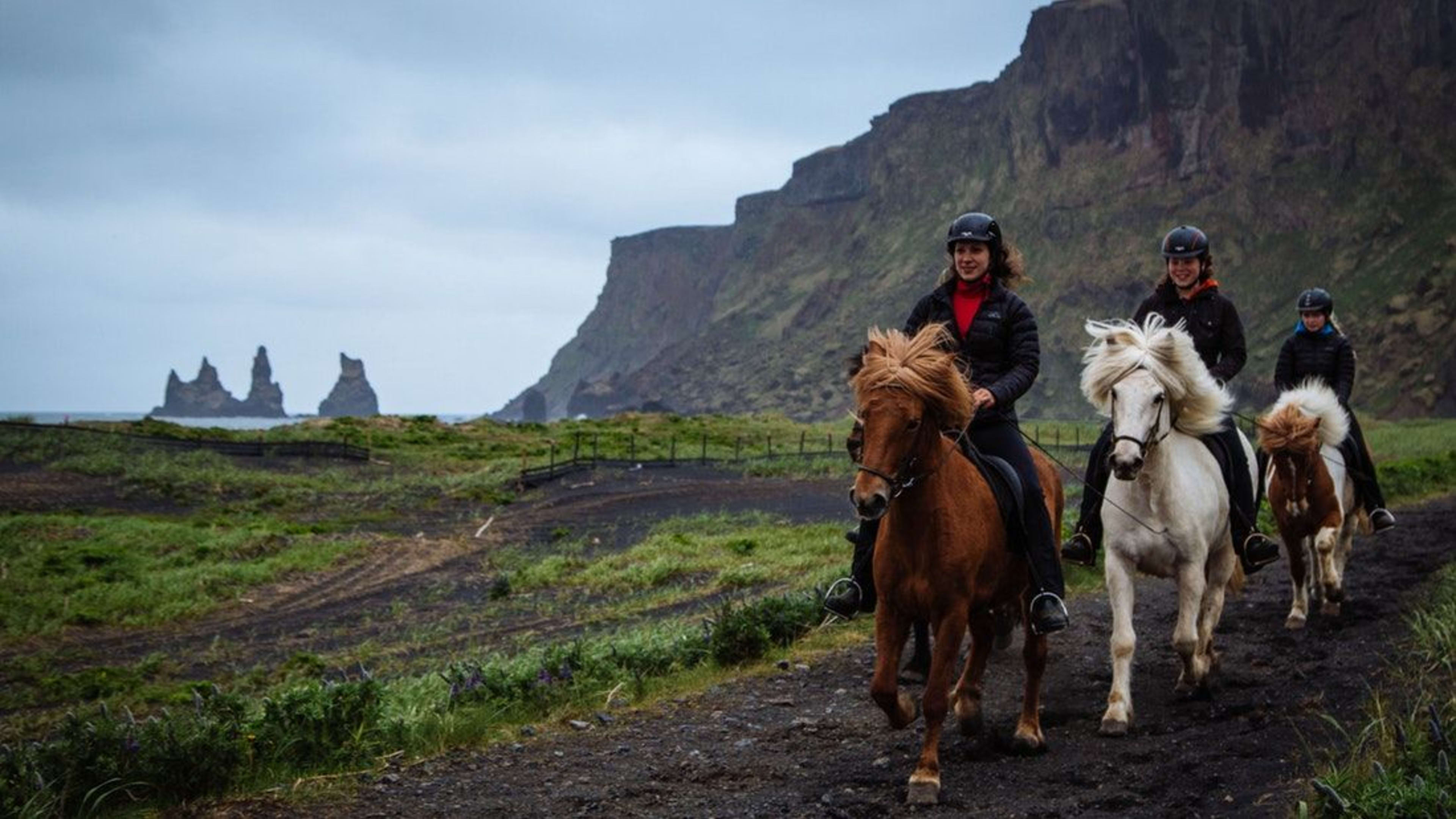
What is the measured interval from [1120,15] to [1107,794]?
185292 millimetres

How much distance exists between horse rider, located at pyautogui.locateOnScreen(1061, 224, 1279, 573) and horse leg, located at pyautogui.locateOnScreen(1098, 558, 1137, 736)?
2.02 feet

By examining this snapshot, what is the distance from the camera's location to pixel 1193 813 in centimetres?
578

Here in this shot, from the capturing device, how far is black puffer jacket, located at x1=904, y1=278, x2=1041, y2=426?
7.56m

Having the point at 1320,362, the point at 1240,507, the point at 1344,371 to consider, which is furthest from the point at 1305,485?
the point at 1240,507

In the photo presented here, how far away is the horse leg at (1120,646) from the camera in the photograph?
7582mm

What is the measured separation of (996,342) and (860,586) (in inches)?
73.8

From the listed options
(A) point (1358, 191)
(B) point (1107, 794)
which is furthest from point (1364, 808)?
(A) point (1358, 191)

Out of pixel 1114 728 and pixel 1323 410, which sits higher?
pixel 1323 410

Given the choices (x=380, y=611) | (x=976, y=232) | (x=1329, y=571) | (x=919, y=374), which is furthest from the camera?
(x=380, y=611)

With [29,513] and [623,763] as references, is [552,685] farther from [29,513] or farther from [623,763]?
[29,513]

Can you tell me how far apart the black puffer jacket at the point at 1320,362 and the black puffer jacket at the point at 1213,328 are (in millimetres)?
2979

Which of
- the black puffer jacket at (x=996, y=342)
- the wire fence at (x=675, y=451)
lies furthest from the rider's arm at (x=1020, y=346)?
the wire fence at (x=675, y=451)

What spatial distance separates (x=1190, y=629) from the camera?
821cm

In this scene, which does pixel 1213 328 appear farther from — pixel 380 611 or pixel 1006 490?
pixel 380 611
